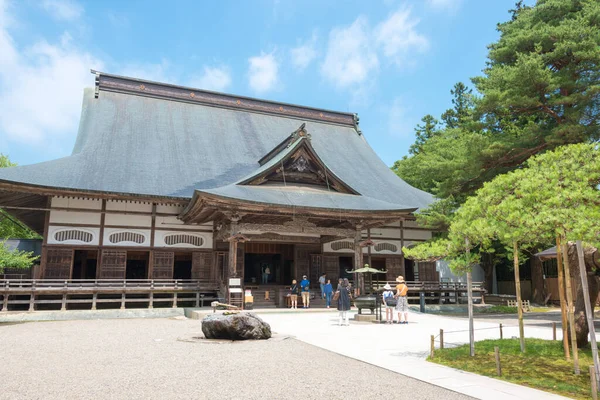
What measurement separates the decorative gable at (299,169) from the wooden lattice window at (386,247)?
414 centimetres

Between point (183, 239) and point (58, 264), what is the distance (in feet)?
16.7

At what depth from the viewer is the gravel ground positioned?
224 inches

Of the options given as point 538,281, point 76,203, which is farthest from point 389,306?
point 538,281

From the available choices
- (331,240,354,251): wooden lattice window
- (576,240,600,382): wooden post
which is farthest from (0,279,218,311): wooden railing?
(576,240,600,382): wooden post

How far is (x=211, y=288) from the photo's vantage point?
726 inches

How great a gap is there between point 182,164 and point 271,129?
8102 mm

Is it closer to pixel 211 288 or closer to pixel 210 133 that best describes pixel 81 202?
pixel 211 288

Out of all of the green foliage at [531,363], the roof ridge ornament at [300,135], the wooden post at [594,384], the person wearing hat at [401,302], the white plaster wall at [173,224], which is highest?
the roof ridge ornament at [300,135]

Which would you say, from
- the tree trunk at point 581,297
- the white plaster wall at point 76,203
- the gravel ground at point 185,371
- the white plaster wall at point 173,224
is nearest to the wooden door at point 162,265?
the white plaster wall at point 173,224

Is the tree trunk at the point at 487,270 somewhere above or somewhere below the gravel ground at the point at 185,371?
above

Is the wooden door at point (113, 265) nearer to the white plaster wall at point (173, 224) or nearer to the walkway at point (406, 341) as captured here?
the white plaster wall at point (173, 224)

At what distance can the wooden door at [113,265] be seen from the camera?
60.2ft

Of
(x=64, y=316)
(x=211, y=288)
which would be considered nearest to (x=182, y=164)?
(x=211, y=288)

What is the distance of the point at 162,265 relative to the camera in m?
19.1
